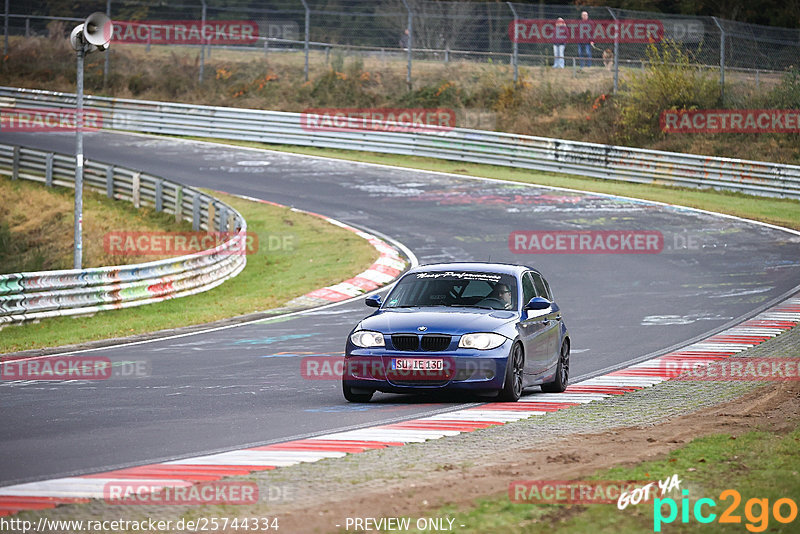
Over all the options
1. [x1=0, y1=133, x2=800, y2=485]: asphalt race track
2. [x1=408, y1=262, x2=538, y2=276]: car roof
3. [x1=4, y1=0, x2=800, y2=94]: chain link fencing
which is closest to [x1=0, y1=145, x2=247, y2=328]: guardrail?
[x1=0, y1=133, x2=800, y2=485]: asphalt race track

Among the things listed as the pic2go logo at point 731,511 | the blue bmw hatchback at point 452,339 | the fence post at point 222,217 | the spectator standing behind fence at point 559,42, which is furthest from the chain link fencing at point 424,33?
the pic2go logo at point 731,511

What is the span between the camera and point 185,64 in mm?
50438

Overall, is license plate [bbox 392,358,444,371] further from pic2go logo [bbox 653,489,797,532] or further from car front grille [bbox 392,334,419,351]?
pic2go logo [bbox 653,489,797,532]

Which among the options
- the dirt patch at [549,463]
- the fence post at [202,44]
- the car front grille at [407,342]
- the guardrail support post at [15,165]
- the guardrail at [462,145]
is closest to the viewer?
the dirt patch at [549,463]

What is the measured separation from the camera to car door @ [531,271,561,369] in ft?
41.6

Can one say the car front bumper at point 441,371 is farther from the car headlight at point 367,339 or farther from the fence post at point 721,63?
the fence post at point 721,63

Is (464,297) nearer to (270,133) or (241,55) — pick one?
(270,133)

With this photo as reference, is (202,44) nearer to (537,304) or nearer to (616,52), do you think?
(616,52)

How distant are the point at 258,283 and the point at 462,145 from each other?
17394 mm

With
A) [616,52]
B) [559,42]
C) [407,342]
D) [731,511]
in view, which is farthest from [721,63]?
[731,511]

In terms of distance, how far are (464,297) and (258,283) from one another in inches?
490

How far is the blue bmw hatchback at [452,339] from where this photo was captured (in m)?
11.3

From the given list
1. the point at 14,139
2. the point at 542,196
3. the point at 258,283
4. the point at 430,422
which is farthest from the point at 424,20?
the point at 430,422

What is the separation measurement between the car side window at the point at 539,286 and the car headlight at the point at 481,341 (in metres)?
2.09
